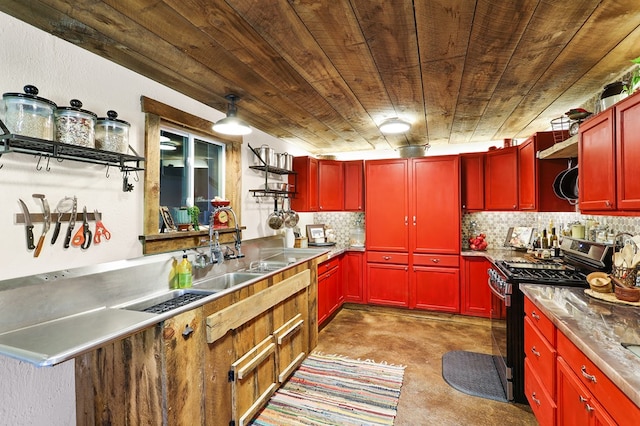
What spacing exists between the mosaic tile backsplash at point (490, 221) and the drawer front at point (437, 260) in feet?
1.26

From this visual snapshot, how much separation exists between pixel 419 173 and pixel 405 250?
103 centimetres

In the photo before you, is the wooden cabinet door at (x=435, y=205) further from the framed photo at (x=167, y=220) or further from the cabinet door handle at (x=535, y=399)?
the framed photo at (x=167, y=220)

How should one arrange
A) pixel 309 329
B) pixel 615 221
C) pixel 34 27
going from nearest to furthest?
pixel 34 27 < pixel 615 221 < pixel 309 329

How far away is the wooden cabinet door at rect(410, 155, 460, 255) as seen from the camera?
392cm

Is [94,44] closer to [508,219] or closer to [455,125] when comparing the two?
[455,125]

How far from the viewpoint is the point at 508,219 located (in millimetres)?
4078

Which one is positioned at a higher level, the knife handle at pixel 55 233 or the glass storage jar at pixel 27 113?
the glass storage jar at pixel 27 113

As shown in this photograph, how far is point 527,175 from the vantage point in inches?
126

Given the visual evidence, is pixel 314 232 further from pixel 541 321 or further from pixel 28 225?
pixel 28 225

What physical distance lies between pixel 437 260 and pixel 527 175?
1404 mm

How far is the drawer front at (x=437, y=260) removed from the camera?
12.8ft

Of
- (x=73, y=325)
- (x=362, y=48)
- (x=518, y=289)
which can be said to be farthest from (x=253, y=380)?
(x=362, y=48)

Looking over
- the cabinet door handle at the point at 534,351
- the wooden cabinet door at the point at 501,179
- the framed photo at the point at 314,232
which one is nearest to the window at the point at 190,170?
the framed photo at the point at 314,232

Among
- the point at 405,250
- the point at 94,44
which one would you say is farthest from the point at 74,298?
the point at 405,250
